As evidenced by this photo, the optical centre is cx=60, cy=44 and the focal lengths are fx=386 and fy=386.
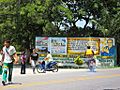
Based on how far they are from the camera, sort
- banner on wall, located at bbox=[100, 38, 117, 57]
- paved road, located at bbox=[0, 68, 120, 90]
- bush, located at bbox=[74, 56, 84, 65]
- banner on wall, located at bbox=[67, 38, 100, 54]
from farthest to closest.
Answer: banner on wall, located at bbox=[100, 38, 117, 57]
banner on wall, located at bbox=[67, 38, 100, 54]
bush, located at bbox=[74, 56, 84, 65]
paved road, located at bbox=[0, 68, 120, 90]

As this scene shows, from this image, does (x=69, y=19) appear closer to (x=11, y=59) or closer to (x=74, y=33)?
(x=74, y=33)

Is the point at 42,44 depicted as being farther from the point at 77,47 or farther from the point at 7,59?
the point at 7,59

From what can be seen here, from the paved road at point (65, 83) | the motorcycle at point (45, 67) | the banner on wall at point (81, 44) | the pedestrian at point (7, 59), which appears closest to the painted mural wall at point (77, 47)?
the banner on wall at point (81, 44)

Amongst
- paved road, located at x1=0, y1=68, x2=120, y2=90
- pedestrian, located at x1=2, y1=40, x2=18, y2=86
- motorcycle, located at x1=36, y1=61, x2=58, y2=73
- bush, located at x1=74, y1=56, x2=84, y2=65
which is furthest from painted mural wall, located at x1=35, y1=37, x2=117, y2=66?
pedestrian, located at x1=2, y1=40, x2=18, y2=86

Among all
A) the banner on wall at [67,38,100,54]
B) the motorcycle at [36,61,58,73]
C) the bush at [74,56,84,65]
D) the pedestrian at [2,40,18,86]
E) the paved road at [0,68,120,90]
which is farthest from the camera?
the banner on wall at [67,38,100,54]

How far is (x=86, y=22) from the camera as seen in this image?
41.2 m

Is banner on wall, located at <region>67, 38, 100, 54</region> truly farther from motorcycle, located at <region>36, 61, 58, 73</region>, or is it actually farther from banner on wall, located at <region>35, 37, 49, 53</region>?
motorcycle, located at <region>36, 61, 58, 73</region>

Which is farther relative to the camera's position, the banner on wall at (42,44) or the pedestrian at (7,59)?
the banner on wall at (42,44)

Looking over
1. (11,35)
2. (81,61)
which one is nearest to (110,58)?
(81,61)

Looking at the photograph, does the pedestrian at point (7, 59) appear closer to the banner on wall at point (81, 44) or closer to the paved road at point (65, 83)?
the paved road at point (65, 83)

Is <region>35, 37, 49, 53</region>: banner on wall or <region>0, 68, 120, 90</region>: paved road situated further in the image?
<region>35, 37, 49, 53</region>: banner on wall

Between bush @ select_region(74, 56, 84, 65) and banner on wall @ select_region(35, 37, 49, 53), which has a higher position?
banner on wall @ select_region(35, 37, 49, 53)

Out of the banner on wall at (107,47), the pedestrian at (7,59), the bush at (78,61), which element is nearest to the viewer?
the pedestrian at (7,59)

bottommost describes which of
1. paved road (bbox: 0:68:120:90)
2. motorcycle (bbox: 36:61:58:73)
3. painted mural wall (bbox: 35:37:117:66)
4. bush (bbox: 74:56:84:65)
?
paved road (bbox: 0:68:120:90)
